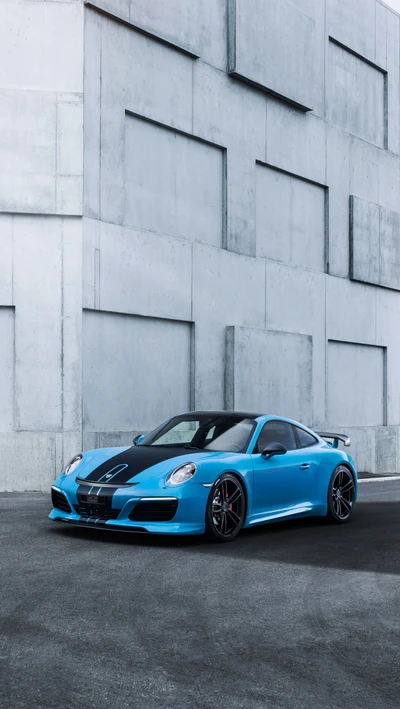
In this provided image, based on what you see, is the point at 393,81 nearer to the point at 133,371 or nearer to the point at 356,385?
the point at 356,385

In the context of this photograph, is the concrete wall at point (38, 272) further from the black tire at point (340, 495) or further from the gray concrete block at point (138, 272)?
the black tire at point (340, 495)

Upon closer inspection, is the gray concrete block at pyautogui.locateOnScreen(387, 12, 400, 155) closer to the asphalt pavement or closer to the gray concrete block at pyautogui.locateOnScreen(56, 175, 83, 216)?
the gray concrete block at pyautogui.locateOnScreen(56, 175, 83, 216)

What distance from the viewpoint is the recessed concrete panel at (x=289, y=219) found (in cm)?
2030

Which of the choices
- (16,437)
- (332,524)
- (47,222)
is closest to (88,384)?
(16,437)

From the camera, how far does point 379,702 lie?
165 inches

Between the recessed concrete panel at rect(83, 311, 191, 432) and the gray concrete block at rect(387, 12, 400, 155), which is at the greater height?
the gray concrete block at rect(387, 12, 400, 155)

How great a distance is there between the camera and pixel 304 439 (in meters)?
10.7

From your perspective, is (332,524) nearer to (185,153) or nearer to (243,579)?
(243,579)

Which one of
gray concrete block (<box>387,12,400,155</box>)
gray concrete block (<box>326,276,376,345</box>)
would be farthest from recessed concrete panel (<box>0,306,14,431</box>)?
gray concrete block (<box>387,12,400,155</box>)

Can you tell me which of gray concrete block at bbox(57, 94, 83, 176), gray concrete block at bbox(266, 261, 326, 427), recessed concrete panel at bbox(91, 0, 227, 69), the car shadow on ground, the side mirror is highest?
recessed concrete panel at bbox(91, 0, 227, 69)

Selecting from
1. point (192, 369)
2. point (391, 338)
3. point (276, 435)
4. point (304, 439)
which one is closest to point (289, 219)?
point (192, 369)

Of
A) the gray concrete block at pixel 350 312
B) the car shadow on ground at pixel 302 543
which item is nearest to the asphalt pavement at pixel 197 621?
the car shadow on ground at pixel 302 543

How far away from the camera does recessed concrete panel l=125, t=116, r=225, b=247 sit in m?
16.9

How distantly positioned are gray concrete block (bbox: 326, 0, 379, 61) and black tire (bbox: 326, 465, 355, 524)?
48.8 feet
